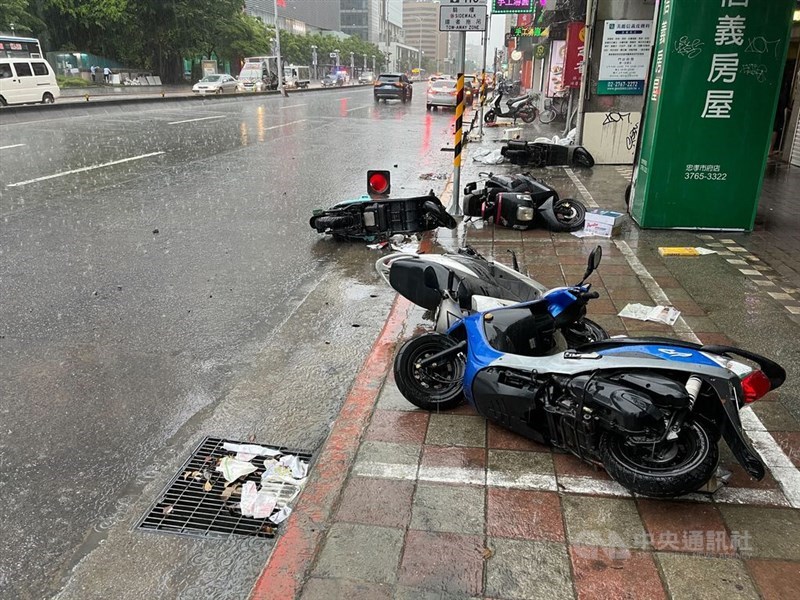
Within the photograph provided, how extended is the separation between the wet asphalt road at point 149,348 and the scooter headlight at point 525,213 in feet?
6.31

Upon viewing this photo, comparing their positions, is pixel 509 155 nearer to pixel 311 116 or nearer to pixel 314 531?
pixel 314 531

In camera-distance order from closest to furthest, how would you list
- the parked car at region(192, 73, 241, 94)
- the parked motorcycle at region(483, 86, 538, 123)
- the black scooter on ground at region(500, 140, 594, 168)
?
the black scooter on ground at region(500, 140, 594, 168)
the parked motorcycle at region(483, 86, 538, 123)
the parked car at region(192, 73, 241, 94)

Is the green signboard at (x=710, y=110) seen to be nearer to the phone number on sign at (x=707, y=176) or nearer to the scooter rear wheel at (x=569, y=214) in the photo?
the phone number on sign at (x=707, y=176)

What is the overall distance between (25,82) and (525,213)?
26809mm

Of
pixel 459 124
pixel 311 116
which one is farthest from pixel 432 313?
pixel 311 116

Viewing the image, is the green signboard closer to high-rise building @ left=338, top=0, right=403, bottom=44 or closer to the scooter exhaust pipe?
the scooter exhaust pipe

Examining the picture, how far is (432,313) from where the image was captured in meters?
5.14

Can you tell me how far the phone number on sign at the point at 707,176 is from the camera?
292 inches

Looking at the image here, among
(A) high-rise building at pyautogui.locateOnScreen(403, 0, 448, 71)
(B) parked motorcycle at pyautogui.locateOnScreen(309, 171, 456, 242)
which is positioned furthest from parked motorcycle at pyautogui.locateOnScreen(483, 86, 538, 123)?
(A) high-rise building at pyautogui.locateOnScreen(403, 0, 448, 71)

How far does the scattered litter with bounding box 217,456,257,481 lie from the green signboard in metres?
6.18

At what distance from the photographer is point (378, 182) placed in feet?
26.2

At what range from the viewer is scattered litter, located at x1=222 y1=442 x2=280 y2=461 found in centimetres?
348

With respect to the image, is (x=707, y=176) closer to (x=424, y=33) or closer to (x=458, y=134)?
(x=458, y=134)

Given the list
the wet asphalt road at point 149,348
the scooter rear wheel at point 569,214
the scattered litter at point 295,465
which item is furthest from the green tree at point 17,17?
the scattered litter at point 295,465
